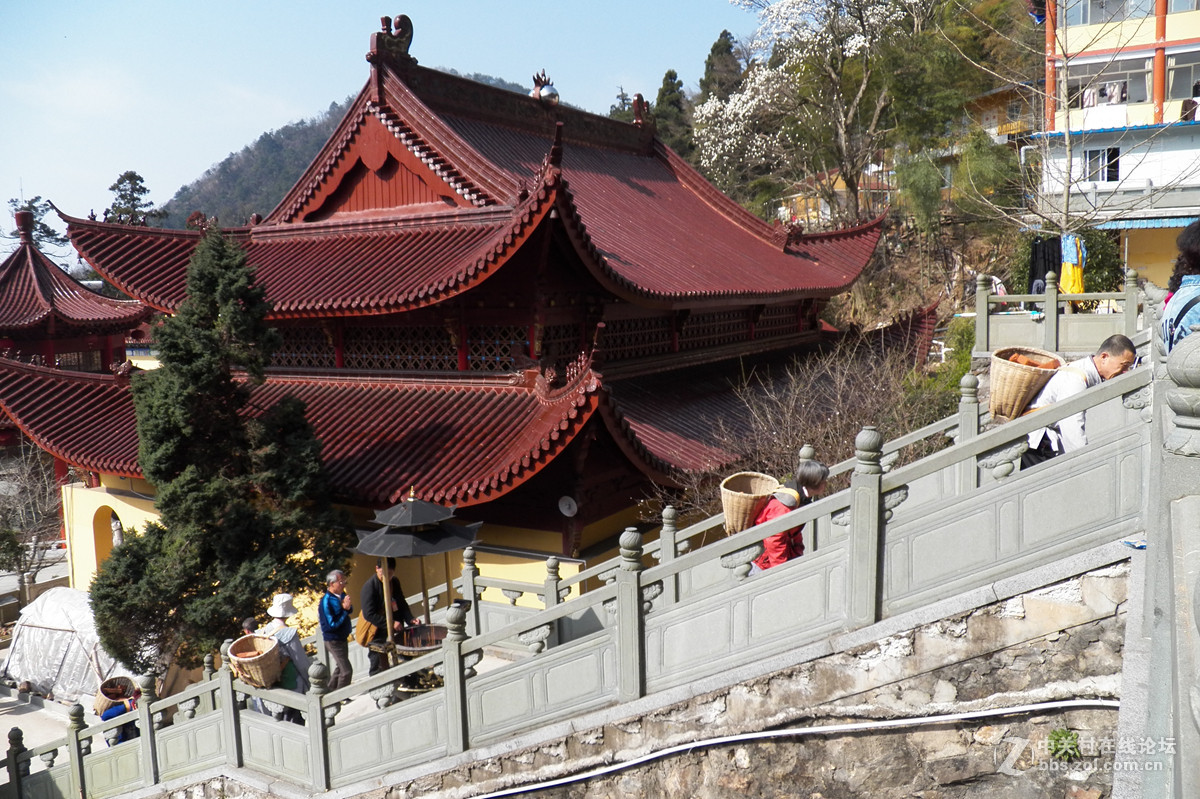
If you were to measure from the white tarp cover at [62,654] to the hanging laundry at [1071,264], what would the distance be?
1579 cm

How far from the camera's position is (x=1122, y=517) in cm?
419

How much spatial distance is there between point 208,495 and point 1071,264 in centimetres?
1227

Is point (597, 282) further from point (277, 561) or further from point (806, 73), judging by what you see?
point (806, 73)

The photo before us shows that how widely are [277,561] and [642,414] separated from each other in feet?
14.5

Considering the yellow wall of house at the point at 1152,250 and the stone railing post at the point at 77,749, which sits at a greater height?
the yellow wall of house at the point at 1152,250

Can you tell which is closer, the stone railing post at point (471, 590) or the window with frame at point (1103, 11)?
the stone railing post at point (471, 590)

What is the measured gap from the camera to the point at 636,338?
12008 mm

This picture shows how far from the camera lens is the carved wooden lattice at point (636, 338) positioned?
11.5 m

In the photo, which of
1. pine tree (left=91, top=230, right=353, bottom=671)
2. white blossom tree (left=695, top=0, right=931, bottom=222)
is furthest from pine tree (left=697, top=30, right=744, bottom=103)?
pine tree (left=91, top=230, right=353, bottom=671)

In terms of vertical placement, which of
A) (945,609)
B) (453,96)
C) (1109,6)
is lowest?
(945,609)

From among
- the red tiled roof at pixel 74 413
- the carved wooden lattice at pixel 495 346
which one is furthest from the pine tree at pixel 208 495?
the red tiled roof at pixel 74 413

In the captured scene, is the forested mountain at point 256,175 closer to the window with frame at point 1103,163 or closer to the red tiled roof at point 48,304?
the red tiled roof at point 48,304

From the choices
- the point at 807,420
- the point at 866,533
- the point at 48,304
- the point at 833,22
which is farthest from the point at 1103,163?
the point at 48,304

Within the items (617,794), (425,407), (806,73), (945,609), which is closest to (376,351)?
(425,407)
